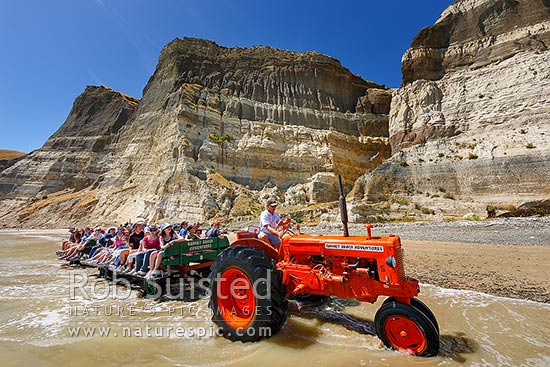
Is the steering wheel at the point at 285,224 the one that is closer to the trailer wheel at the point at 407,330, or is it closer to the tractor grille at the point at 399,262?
the tractor grille at the point at 399,262

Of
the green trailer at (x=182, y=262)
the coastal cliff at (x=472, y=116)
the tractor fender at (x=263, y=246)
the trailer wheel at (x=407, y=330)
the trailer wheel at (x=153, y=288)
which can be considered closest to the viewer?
the trailer wheel at (x=407, y=330)

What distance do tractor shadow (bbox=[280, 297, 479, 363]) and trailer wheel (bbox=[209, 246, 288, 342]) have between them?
0.32m

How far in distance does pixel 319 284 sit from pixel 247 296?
0.94 metres

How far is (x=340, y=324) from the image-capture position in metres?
3.93

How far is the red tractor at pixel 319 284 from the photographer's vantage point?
3.08m

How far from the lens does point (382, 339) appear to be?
10.4ft

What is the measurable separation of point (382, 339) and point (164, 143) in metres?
34.7

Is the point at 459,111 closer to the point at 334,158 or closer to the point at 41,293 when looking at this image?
the point at 334,158

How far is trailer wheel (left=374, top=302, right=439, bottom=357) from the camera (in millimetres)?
2906

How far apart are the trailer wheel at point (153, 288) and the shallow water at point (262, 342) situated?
18 cm

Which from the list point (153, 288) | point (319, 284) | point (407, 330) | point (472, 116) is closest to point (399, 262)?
point (407, 330)

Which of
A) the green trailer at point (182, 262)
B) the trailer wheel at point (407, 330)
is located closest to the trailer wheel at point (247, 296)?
the trailer wheel at point (407, 330)


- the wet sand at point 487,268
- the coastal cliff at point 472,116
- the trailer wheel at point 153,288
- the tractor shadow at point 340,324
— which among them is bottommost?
the wet sand at point 487,268

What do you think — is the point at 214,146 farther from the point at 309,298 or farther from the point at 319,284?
the point at 319,284
